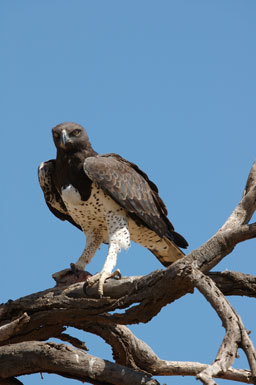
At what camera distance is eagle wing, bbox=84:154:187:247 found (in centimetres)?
941

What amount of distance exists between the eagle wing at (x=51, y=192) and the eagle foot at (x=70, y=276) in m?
1.71

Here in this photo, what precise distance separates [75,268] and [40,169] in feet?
6.48

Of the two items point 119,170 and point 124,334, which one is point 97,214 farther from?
point 124,334

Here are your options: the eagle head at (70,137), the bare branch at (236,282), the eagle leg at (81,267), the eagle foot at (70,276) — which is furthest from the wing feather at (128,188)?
the bare branch at (236,282)

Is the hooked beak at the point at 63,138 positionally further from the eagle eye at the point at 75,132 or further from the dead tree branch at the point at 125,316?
the dead tree branch at the point at 125,316

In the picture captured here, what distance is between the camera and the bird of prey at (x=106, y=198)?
30.9 ft

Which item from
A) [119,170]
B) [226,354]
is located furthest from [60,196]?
[226,354]

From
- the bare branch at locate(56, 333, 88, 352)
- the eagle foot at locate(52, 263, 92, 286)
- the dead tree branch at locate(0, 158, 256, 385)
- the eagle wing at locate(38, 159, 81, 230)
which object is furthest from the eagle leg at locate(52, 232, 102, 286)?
the dead tree branch at locate(0, 158, 256, 385)

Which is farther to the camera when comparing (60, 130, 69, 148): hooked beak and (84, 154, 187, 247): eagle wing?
(60, 130, 69, 148): hooked beak

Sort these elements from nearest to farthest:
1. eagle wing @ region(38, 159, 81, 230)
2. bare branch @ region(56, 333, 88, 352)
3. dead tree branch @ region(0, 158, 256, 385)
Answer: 1. dead tree branch @ region(0, 158, 256, 385)
2. bare branch @ region(56, 333, 88, 352)
3. eagle wing @ region(38, 159, 81, 230)

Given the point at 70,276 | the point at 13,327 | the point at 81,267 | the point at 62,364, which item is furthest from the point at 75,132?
the point at 62,364

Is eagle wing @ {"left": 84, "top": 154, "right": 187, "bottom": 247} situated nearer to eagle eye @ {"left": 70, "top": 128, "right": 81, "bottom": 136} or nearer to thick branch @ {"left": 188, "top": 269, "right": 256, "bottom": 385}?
eagle eye @ {"left": 70, "top": 128, "right": 81, "bottom": 136}

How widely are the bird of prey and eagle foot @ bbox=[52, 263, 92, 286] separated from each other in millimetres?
119

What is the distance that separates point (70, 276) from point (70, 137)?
2.03 m
